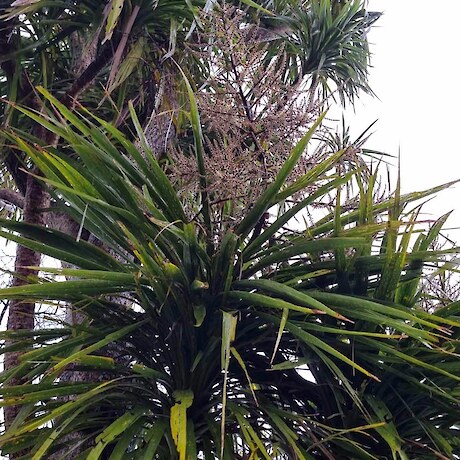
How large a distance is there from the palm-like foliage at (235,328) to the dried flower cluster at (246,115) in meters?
0.05

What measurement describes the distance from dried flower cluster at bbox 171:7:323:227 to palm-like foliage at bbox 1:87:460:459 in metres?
0.05

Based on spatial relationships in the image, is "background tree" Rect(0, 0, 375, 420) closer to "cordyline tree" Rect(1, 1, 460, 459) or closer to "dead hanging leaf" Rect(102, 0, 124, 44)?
"dead hanging leaf" Rect(102, 0, 124, 44)

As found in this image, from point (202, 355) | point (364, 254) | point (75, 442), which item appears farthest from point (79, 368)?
point (364, 254)

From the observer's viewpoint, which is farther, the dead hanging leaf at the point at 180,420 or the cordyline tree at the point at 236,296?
the cordyline tree at the point at 236,296

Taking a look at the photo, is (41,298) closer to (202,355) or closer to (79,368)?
(79,368)

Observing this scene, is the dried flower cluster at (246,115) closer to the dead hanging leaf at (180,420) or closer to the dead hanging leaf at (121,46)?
the dead hanging leaf at (180,420)

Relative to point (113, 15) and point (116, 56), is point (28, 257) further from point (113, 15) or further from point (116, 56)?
point (113, 15)

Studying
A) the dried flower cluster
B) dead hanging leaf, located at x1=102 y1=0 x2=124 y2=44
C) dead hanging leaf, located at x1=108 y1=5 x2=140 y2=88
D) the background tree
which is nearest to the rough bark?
the background tree

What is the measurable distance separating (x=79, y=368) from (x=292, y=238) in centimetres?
50

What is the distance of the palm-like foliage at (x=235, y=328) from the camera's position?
1147 mm

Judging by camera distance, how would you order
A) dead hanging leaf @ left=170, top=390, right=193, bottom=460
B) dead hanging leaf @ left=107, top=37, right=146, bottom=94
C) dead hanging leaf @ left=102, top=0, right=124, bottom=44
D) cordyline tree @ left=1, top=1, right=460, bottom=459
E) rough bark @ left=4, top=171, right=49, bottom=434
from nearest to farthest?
dead hanging leaf @ left=170, top=390, right=193, bottom=460 → cordyline tree @ left=1, top=1, right=460, bottom=459 → dead hanging leaf @ left=102, top=0, right=124, bottom=44 → rough bark @ left=4, top=171, right=49, bottom=434 → dead hanging leaf @ left=107, top=37, right=146, bottom=94

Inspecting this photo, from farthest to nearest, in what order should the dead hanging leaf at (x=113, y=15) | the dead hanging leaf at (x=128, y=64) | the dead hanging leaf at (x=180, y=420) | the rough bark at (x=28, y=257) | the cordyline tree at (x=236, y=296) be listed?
the dead hanging leaf at (x=128, y=64)
the rough bark at (x=28, y=257)
the dead hanging leaf at (x=113, y=15)
the cordyline tree at (x=236, y=296)
the dead hanging leaf at (x=180, y=420)

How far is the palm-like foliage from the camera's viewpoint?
1.15 meters

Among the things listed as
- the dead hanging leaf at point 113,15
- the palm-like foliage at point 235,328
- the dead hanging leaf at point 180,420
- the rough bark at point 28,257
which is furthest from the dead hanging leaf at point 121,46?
the dead hanging leaf at point 180,420
